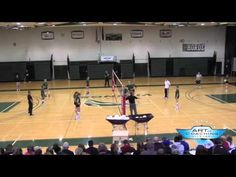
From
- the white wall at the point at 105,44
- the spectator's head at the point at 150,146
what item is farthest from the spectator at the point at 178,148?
the white wall at the point at 105,44

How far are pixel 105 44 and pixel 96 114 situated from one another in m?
20.4

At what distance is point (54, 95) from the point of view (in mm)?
29078

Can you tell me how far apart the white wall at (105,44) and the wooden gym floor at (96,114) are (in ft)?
27.4

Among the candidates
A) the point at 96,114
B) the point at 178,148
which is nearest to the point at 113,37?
the point at 96,114

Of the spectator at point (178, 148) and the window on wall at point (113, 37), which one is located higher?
the window on wall at point (113, 37)

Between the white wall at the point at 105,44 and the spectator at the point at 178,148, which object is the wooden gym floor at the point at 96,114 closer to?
the spectator at the point at 178,148

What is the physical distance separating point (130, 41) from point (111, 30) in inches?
109

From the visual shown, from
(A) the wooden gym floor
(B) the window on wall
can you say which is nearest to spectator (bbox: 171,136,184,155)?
(A) the wooden gym floor

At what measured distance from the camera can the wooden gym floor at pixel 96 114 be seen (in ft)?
56.2

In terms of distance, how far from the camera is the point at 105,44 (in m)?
40.4
